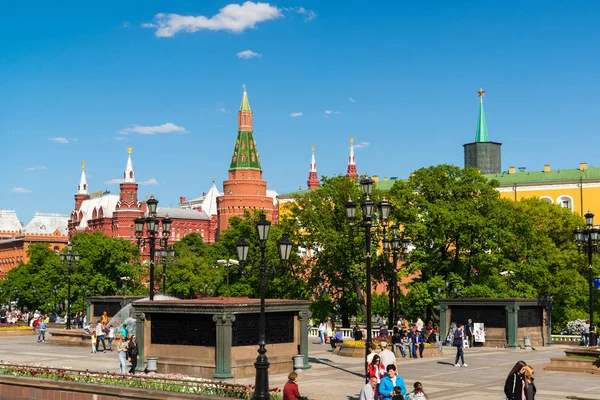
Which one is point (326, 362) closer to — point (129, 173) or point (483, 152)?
point (483, 152)

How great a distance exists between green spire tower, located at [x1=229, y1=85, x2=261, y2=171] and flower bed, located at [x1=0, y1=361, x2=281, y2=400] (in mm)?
121258

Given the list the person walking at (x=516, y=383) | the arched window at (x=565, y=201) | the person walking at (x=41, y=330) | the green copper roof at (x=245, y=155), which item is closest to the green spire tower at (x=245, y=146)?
the green copper roof at (x=245, y=155)

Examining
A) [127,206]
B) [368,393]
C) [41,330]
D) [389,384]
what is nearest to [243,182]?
[127,206]

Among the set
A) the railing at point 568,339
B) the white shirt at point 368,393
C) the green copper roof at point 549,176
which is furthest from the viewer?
the green copper roof at point 549,176

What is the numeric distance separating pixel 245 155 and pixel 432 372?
403 ft

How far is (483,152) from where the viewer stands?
5487 inches

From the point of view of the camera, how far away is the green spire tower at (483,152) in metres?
139

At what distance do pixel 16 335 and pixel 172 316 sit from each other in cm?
3207

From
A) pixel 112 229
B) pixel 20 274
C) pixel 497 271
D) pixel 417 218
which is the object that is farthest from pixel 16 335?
pixel 112 229

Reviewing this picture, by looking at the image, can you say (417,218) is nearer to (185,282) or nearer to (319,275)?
(319,275)

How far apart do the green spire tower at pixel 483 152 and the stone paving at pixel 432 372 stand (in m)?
97.3

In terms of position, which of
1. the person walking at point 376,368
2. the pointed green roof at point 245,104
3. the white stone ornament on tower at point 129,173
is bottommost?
the person walking at point 376,368

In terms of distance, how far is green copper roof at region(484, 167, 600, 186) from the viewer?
365 ft

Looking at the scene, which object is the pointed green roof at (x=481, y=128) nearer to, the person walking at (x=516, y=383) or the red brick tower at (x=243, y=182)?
the red brick tower at (x=243, y=182)
